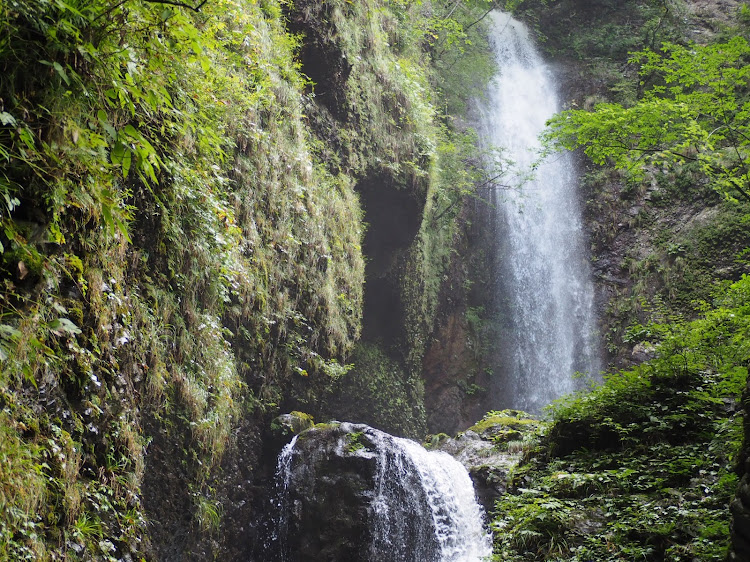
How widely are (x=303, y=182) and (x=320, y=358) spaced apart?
109 inches

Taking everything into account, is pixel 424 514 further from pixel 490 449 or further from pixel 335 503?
pixel 490 449

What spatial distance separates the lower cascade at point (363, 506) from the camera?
24.4ft

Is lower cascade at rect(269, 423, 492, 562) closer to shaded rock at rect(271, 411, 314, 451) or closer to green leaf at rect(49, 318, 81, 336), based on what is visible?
shaded rock at rect(271, 411, 314, 451)

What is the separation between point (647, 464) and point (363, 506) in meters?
4.15

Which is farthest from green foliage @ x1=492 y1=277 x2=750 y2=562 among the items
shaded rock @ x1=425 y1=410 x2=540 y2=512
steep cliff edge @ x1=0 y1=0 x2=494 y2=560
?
steep cliff edge @ x1=0 y1=0 x2=494 y2=560

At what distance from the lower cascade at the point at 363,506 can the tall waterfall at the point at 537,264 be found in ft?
23.1

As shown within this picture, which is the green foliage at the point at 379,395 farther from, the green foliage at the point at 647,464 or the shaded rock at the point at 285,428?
the green foliage at the point at 647,464

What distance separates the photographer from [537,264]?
1571cm

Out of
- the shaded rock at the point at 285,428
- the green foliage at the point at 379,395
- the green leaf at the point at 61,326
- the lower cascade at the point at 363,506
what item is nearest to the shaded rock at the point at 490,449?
the lower cascade at the point at 363,506

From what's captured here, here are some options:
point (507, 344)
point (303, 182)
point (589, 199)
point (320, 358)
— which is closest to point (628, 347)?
point (507, 344)

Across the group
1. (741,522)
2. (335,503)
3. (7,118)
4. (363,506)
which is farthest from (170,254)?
(741,522)

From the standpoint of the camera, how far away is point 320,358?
8.95 meters

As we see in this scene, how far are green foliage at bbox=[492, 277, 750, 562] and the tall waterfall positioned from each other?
940 centimetres

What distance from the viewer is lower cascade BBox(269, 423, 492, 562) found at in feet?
24.4
